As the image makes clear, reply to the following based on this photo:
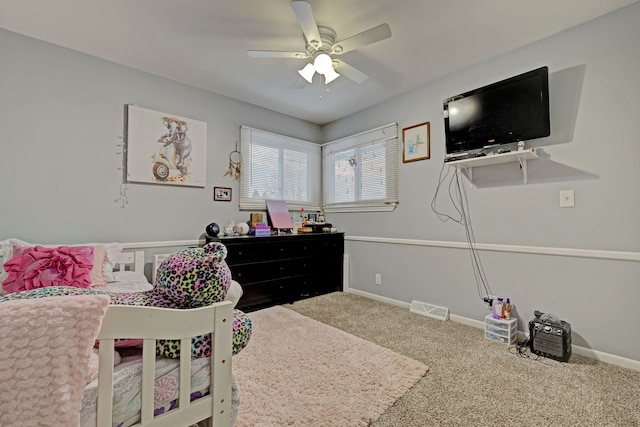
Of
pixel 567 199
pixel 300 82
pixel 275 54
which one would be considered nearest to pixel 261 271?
pixel 300 82

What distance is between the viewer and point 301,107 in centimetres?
368

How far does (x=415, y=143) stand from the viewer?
3.16 m

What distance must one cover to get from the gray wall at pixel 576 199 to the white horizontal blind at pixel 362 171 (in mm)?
559

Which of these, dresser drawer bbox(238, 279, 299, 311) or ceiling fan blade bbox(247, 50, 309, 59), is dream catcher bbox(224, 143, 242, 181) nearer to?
dresser drawer bbox(238, 279, 299, 311)

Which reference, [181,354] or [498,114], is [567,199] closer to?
[498,114]

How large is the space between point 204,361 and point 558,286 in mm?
2577

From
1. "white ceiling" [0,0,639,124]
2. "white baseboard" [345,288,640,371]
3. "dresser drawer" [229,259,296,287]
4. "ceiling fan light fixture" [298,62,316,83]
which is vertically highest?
"white ceiling" [0,0,639,124]

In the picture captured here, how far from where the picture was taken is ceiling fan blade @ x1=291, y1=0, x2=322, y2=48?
1.63m

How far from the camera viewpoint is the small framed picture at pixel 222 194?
10.6 feet

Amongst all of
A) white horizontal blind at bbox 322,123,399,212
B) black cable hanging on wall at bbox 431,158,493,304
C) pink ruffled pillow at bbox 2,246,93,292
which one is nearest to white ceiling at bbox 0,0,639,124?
white horizontal blind at bbox 322,123,399,212

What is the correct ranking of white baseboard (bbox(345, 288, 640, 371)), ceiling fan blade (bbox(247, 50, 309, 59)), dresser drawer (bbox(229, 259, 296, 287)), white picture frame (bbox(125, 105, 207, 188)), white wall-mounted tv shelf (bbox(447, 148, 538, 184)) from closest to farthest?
white baseboard (bbox(345, 288, 640, 371)) → ceiling fan blade (bbox(247, 50, 309, 59)) → white wall-mounted tv shelf (bbox(447, 148, 538, 184)) → white picture frame (bbox(125, 105, 207, 188)) → dresser drawer (bbox(229, 259, 296, 287))

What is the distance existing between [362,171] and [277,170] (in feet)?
3.79

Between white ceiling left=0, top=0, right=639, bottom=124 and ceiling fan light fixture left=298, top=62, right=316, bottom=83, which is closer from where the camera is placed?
white ceiling left=0, top=0, right=639, bottom=124

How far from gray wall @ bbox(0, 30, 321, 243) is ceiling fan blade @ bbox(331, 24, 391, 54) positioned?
1.86m
